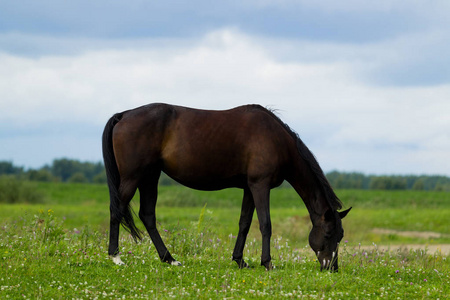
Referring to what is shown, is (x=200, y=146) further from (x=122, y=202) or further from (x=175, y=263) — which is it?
(x=175, y=263)

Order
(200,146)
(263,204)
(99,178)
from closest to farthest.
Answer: (263,204) → (200,146) → (99,178)

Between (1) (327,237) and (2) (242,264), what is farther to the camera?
(2) (242,264)

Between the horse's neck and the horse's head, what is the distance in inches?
6.2

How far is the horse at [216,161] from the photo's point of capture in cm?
921

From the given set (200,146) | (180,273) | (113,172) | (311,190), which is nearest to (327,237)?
(311,190)

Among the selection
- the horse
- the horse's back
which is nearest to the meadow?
the horse

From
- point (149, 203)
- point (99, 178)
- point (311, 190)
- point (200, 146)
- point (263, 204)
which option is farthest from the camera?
Answer: point (99, 178)

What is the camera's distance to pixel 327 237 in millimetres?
9484

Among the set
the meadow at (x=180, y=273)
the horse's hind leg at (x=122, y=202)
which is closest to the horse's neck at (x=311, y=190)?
the meadow at (x=180, y=273)

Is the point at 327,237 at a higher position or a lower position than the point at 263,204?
lower

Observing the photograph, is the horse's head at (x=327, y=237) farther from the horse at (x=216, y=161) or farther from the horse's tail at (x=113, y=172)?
the horse's tail at (x=113, y=172)

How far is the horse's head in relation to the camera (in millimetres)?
9461

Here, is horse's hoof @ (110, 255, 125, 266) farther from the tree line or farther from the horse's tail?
the tree line

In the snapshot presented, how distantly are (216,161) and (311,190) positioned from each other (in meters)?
1.98
